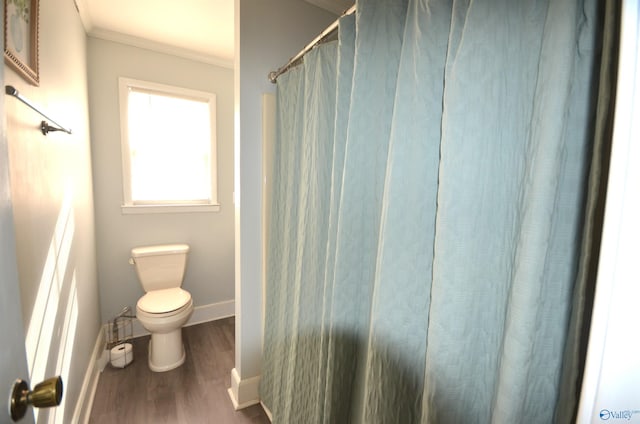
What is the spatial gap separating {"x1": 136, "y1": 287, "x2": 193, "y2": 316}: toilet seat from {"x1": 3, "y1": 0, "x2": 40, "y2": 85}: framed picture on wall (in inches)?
58.5

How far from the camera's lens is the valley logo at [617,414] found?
14.6 inches

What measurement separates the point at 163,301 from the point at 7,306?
172cm

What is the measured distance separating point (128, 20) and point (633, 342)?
2.81 meters

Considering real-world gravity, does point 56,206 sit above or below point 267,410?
above

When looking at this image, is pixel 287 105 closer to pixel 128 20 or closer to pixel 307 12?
pixel 307 12

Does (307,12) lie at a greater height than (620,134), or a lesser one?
greater

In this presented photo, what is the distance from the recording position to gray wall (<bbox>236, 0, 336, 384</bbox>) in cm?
151

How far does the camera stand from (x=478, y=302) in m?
0.62

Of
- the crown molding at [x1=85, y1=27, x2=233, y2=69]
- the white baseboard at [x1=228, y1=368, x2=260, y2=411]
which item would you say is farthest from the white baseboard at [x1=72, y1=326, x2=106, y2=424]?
the crown molding at [x1=85, y1=27, x2=233, y2=69]

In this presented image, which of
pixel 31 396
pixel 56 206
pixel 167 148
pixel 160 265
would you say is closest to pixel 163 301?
pixel 160 265

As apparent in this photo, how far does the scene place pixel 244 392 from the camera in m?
1.69

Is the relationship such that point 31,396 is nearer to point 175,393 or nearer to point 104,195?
point 175,393

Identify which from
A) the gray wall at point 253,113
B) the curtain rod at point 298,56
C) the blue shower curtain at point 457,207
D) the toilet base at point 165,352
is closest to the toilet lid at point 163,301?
the toilet base at point 165,352

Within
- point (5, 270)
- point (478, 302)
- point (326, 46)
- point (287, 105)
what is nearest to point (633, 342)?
point (478, 302)
